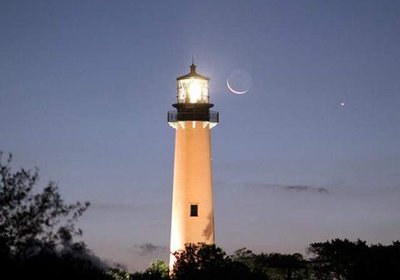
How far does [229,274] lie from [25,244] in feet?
93.1

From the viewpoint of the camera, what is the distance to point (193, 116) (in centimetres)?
6825

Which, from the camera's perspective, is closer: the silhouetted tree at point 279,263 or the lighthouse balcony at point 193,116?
the lighthouse balcony at point 193,116

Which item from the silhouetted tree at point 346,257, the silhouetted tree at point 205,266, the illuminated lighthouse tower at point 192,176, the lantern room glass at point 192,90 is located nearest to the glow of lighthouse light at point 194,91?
the lantern room glass at point 192,90

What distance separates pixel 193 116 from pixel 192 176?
469cm

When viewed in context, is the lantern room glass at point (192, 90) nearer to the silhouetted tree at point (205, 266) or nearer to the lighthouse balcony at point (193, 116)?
the lighthouse balcony at point (193, 116)

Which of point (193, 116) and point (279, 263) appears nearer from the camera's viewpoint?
point (193, 116)

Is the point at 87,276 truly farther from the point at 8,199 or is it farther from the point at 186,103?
the point at 186,103

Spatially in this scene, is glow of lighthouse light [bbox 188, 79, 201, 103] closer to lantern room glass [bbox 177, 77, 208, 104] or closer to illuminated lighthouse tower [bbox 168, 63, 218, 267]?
lantern room glass [bbox 177, 77, 208, 104]

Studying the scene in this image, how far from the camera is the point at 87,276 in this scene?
135 feet

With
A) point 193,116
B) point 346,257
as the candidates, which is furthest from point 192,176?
point 346,257

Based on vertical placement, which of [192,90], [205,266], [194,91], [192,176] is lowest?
[205,266]

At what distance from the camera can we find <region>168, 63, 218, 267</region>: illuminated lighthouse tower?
66875 millimetres

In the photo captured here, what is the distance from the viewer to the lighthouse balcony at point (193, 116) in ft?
224

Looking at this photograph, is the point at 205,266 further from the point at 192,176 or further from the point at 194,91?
the point at 194,91
